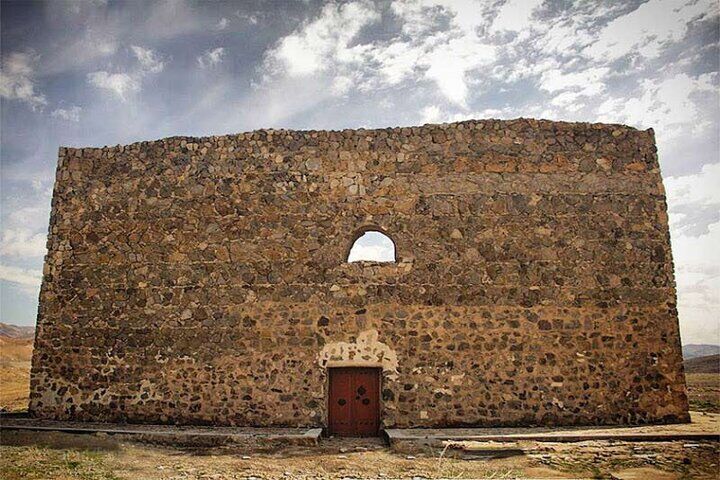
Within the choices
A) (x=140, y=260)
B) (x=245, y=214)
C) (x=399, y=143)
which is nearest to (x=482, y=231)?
(x=399, y=143)

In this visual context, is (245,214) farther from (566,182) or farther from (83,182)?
(566,182)

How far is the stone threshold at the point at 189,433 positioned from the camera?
8.21 m

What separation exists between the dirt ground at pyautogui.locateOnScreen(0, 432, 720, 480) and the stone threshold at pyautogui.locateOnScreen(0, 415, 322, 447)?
0.29 m

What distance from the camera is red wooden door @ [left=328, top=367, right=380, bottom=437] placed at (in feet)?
30.3

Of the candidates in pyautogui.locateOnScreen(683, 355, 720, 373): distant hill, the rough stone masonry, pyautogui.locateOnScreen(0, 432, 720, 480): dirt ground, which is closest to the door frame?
the rough stone masonry

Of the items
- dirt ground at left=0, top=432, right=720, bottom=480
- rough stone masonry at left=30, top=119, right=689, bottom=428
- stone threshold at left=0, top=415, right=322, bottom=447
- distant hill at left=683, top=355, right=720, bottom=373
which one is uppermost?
rough stone masonry at left=30, top=119, right=689, bottom=428

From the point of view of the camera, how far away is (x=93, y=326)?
397 inches

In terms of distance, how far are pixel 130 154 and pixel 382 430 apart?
295 inches

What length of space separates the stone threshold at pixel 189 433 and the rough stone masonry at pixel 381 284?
0.37 metres

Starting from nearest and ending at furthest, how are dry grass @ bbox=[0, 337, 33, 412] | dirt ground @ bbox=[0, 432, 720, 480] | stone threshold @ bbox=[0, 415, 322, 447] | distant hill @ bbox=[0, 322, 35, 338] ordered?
1. dirt ground @ bbox=[0, 432, 720, 480]
2. stone threshold @ bbox=[0, 415, 322, 447]
3. dry grass @ bbox=[0, 337, 33, 412]
4. distant hill @ bbox=[0, 322, 35, 338]

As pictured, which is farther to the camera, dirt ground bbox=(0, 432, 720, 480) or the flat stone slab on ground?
the flat stone slab on ground

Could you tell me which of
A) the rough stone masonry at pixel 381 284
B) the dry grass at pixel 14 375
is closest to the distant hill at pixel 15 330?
the dry grass at pixel 14 375

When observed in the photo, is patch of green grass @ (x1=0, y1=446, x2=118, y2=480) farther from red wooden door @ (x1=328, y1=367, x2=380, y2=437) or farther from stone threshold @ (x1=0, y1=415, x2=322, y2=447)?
red wooden door @ (x1=328, y1=367, x2=380, y2=437)

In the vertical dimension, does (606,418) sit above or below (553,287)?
below
